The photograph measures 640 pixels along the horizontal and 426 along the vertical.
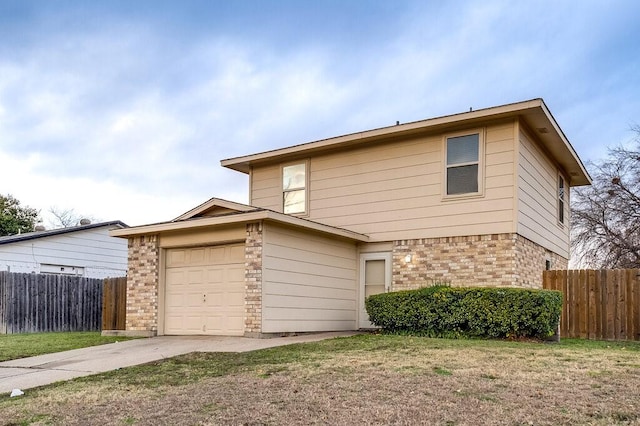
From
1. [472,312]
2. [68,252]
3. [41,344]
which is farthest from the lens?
[68,252]

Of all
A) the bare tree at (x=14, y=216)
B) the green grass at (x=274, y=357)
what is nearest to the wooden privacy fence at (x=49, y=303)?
the green grass at (x=274, y=357)

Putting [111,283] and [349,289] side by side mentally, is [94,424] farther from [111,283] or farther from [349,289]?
[111,283]

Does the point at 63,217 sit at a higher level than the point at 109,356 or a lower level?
higher

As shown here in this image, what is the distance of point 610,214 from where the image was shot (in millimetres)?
25000

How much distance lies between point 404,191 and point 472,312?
3841 millimetres

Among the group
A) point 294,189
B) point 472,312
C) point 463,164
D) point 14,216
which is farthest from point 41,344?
point 14,216

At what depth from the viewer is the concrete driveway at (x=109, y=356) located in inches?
322

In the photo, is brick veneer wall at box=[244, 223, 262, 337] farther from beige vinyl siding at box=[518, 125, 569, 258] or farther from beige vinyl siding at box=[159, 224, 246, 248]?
beige vinyl siding at box=[518, 125, 569, 258]

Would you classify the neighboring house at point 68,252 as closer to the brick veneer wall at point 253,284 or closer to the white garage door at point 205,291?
the white garage door at point 205,291

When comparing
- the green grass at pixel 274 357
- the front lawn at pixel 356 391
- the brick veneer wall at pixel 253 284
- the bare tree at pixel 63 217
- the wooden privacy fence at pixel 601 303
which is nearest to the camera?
the front lawn at pixel 356 391

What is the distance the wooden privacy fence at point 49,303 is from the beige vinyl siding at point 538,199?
1088 cm

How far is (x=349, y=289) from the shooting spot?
14648mm

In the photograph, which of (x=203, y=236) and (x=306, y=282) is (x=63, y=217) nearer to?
(x=203, y=236)

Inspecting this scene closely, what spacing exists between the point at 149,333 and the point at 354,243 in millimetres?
5491
